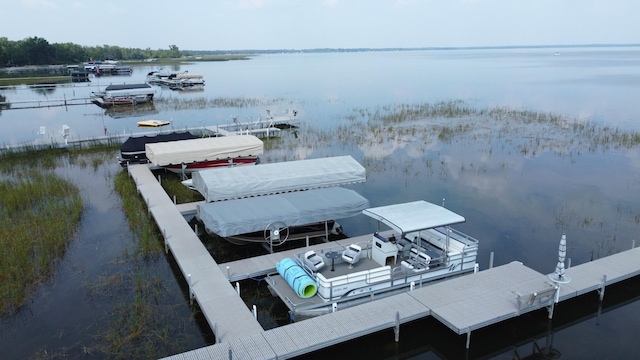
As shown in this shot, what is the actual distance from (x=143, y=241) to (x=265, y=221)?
5446mm

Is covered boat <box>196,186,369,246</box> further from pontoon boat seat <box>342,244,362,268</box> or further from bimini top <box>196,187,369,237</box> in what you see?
pontoon boat seat <box>342,244,362,268</box>

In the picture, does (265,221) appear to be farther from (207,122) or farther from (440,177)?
(207,122)

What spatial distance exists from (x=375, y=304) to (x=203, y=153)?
1628 cm

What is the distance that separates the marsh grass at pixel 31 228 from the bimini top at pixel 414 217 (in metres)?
11.8

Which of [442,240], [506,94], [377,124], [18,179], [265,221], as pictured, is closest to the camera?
[442,240]

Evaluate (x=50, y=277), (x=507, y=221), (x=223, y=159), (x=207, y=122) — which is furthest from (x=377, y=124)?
(x=50, y=277)

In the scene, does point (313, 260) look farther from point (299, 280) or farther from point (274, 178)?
point (274, 178)

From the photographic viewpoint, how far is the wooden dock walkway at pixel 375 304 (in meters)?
11.5

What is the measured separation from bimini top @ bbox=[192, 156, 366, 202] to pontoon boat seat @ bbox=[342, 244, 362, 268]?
600 centimetres

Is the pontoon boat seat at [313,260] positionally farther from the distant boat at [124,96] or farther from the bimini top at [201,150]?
the distant boat at [124,96]

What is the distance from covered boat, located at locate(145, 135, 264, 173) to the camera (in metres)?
25.7

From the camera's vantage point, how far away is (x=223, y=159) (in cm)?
2717

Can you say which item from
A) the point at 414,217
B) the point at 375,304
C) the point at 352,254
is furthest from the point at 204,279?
the point at 414,217

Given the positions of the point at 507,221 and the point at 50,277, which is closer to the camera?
the point at 50,277
